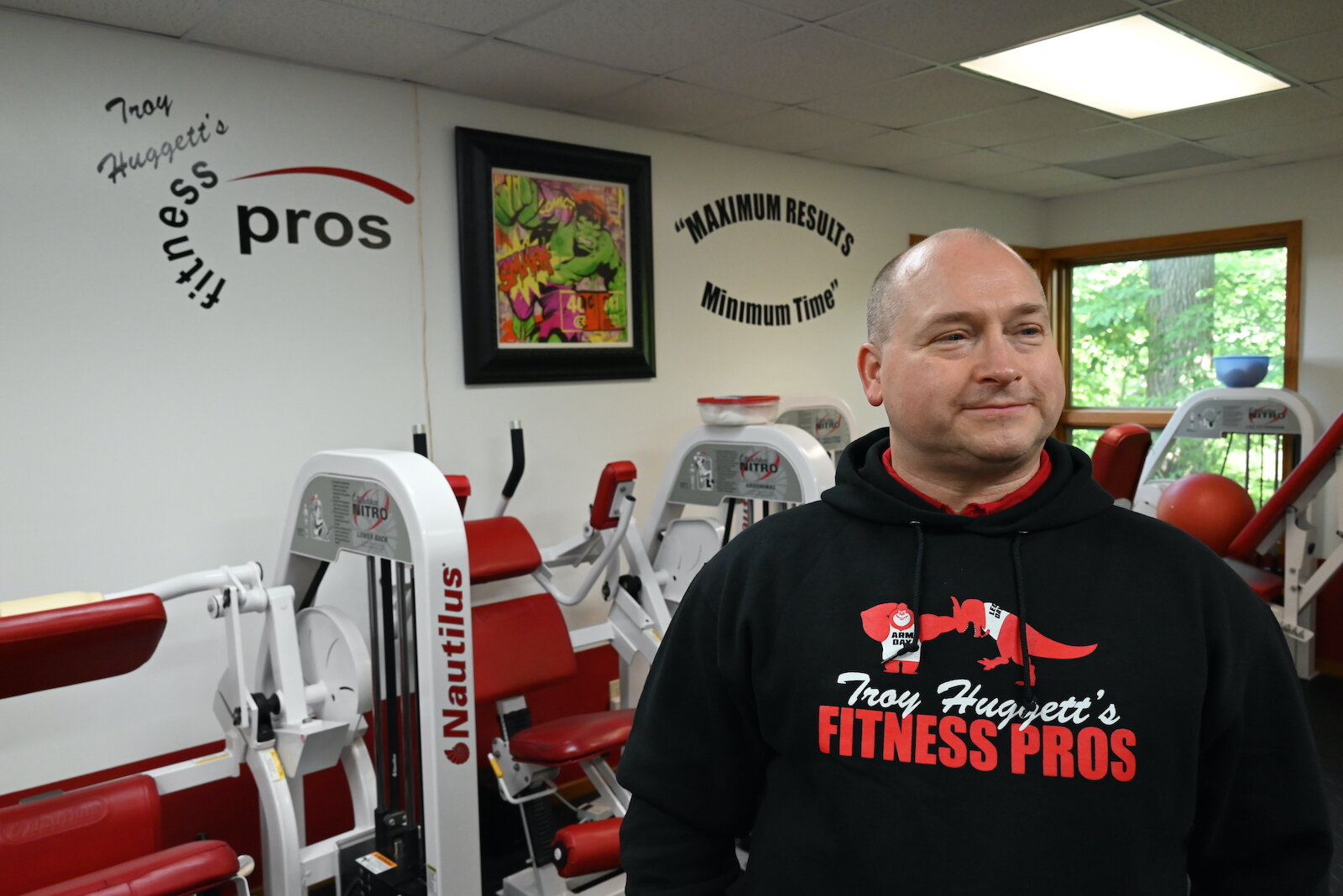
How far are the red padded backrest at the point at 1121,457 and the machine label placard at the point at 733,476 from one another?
155 cm

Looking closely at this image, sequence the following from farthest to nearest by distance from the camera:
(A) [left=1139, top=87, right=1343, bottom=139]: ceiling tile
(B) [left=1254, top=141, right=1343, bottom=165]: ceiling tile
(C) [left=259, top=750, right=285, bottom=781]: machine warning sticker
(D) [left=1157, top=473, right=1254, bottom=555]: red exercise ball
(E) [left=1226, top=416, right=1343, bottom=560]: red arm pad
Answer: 1. (B) [left=1254, top=141, right=1343, bottom=165]: ceiling tile
2. (D) [left=1157, top=473, right=1254, bottom=555]: red exercise ball
3. (E) [left=1226, top=416, right=1343, bottom=560]: red arm pad
4. (A) [left=1139, top=87, right=1343, bottom=139]: ceiling tile
5. (C) [left=259, top=750, right=285, bottom=781]: machine warning sticker

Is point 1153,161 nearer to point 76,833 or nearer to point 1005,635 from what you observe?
point 1005,635

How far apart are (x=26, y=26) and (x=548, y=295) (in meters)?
1.65

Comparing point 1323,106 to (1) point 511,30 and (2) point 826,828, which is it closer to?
(1) point 511,30

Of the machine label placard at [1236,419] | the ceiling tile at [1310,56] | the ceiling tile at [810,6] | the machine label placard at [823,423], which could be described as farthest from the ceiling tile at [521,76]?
the machine label placard at [1236,419]

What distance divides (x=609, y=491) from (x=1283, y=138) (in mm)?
3363

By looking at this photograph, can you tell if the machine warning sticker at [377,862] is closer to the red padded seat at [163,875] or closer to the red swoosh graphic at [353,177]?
the red padded seat at [163,875]

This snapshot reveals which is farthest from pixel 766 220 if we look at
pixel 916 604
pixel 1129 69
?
pixel 916 604

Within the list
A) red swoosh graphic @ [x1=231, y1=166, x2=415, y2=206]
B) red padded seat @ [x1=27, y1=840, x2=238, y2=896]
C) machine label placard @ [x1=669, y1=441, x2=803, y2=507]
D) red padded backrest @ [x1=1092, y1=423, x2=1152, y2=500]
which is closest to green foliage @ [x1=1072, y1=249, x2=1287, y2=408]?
red padded backrest @ [x1=1092, y1=423, x2=1152, y2=500]

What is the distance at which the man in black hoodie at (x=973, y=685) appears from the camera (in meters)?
0.95

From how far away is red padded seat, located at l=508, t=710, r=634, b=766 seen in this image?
2.67m

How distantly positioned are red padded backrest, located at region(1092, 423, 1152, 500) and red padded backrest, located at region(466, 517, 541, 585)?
2184mm

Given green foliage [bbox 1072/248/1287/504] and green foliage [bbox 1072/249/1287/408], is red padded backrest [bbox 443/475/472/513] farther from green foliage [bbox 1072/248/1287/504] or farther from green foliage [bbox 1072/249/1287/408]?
green foliage [bbox 1072/249/1287/408]

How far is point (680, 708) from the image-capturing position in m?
1.10
